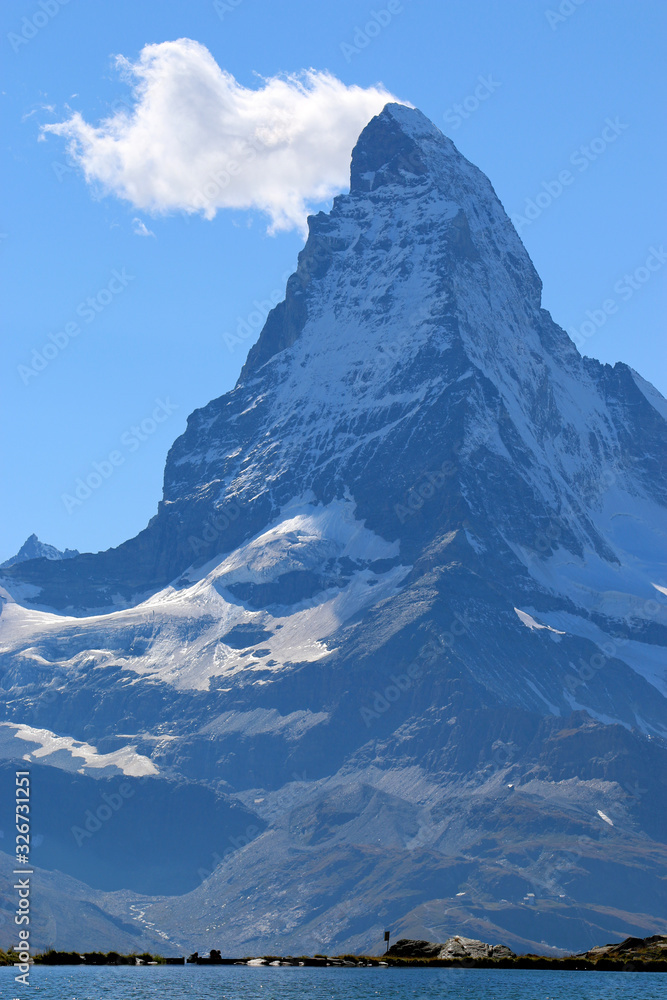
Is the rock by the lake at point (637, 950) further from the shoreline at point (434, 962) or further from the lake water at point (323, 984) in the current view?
the lake water at point (323, 984)

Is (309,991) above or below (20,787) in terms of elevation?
below

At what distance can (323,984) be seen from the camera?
155 m

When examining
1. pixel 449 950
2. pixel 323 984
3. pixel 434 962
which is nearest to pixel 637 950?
pixel 449 950

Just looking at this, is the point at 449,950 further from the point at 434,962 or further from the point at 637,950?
the point at 637,950

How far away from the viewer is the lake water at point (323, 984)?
458 ft

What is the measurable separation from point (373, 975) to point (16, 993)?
46.5 m

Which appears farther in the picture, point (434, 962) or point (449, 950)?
point (449, 950)

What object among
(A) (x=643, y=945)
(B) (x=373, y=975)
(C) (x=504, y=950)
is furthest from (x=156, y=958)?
(A) (x=643, y=945)

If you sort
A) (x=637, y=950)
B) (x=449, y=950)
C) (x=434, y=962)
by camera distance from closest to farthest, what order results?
1. (x=434, y=962)
2. (x=637, y=950)
3. (x=449, y=950)

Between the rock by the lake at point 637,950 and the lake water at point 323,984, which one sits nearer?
the lake water at point 323,984

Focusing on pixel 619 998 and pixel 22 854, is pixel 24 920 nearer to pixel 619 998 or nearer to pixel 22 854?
pixel 22 854

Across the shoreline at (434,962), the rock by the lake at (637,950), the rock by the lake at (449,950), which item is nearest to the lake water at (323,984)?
the shoreline at (434,962)

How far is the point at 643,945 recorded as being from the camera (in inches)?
7224

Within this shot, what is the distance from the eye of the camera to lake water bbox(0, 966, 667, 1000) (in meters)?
140
